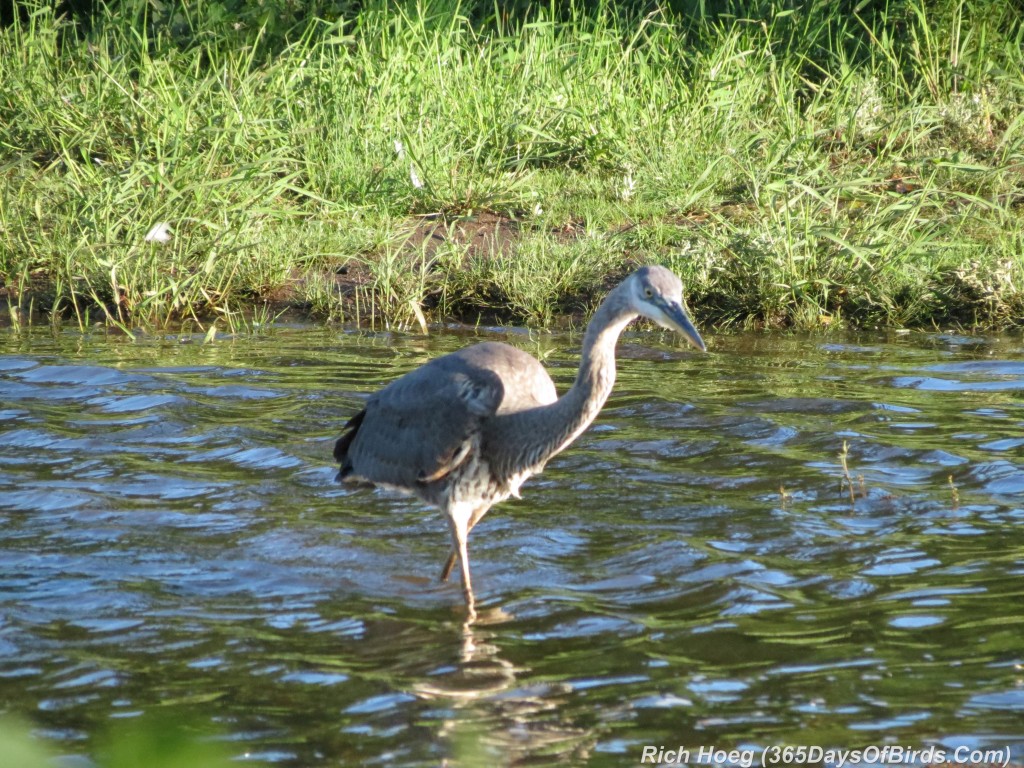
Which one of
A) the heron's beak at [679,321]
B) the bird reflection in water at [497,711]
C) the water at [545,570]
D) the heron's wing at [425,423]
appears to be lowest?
the bird reflection in water at [497,711]

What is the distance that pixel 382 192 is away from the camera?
916cm

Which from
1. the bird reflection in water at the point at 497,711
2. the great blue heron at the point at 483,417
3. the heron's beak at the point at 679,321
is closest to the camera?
the bird reflection in water at the point at 497,711

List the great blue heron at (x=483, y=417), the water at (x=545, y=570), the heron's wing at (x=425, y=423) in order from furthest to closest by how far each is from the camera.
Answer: the heron's wing at (x=425, y=423) < the great blue heron at (x=483, y=417) < the water at (x=545, y=570)

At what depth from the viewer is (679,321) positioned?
14.1 ft

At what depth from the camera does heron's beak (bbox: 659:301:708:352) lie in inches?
167

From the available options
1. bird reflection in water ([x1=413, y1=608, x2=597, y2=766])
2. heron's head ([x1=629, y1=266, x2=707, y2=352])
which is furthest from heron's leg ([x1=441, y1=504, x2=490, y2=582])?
heron's head ([x1=629, y1=266, x2=707, y2=352])

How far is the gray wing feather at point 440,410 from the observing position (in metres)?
4.80

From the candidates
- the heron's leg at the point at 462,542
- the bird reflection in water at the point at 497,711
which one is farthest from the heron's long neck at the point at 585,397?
the bird reflection in water at the point at 497,711

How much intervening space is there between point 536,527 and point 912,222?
4320mm

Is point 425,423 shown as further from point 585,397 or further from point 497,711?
point 497,711

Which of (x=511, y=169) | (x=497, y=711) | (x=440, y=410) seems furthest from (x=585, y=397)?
(x=511, y=169)

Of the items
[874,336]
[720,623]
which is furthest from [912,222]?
[720,623]

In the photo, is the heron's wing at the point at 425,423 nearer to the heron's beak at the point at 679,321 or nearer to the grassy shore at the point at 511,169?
the heron's beak at the point at 679,321

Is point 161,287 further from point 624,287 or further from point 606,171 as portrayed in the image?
point 624,287
